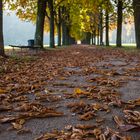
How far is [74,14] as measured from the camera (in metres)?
48.8

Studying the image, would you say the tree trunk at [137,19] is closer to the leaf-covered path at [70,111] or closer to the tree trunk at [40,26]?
the tree trunk at [40,26]

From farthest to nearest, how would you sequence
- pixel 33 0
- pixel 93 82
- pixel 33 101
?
pixel 33 0, pixel 93 82, pixel 33 101

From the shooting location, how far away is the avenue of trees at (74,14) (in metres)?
26.6

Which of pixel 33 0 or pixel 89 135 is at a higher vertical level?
pixel 33 0

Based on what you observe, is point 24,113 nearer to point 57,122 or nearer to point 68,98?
point 57,122

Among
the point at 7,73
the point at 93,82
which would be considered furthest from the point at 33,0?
the point at 93,82

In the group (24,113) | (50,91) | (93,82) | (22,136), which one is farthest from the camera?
(93,82)

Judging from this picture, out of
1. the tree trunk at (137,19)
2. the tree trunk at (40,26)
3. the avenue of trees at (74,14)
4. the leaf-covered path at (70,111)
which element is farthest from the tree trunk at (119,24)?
the leaf-covered path at (70,111)

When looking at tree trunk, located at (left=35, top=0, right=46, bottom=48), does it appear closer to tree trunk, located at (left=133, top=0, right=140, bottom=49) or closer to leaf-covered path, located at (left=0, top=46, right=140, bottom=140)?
tree trunk, located at (left=133, top=0, right=140, bottom=49)

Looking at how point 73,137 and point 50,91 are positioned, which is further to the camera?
point 50,91

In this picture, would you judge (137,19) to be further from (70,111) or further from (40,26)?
(70,111)

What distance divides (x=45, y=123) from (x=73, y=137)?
2.58 feet

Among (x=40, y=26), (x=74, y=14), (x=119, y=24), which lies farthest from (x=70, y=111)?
(x=74, y=14)

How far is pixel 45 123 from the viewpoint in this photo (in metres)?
4.53
